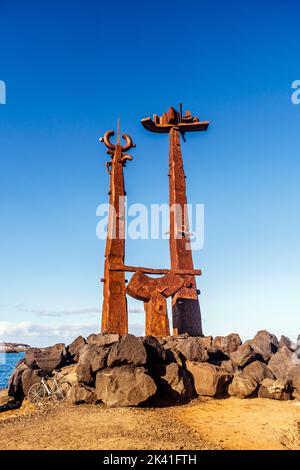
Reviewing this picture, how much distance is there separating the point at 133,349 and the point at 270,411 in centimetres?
402

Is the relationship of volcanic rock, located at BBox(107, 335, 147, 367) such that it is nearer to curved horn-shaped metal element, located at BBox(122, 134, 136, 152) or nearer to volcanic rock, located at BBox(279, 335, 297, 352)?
volcanic rock, located at BBox(279, 335, 297, 352)

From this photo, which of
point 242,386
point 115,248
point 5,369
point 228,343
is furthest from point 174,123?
point 5,369

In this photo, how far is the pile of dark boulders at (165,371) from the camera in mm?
9363

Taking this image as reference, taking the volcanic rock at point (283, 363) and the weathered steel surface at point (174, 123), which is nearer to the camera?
the volcanic rock at point (283, 363)

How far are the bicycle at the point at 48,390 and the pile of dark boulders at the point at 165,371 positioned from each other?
0.28 metres

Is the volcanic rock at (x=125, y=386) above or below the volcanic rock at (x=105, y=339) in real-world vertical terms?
below

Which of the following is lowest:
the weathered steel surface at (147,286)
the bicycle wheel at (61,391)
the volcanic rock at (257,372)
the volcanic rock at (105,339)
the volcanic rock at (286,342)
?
the bicycle wheel at (61,391)

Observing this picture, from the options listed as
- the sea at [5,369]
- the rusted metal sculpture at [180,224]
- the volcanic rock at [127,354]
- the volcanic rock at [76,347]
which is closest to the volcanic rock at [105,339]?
the volcanic rock at [127,354]

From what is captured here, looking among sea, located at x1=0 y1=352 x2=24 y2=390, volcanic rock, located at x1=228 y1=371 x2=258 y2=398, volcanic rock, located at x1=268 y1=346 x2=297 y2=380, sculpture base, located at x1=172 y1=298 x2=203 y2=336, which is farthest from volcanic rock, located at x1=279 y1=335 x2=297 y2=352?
sea, located at x1=0 y1=352 x2=24 y2=390

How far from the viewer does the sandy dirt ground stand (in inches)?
255

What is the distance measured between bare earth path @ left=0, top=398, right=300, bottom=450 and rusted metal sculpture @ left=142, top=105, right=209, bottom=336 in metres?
5.13

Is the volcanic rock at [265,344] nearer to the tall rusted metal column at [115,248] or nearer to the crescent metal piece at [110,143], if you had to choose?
the tall rusted metal column at [115,248]

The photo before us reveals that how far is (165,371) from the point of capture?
1050 cm
